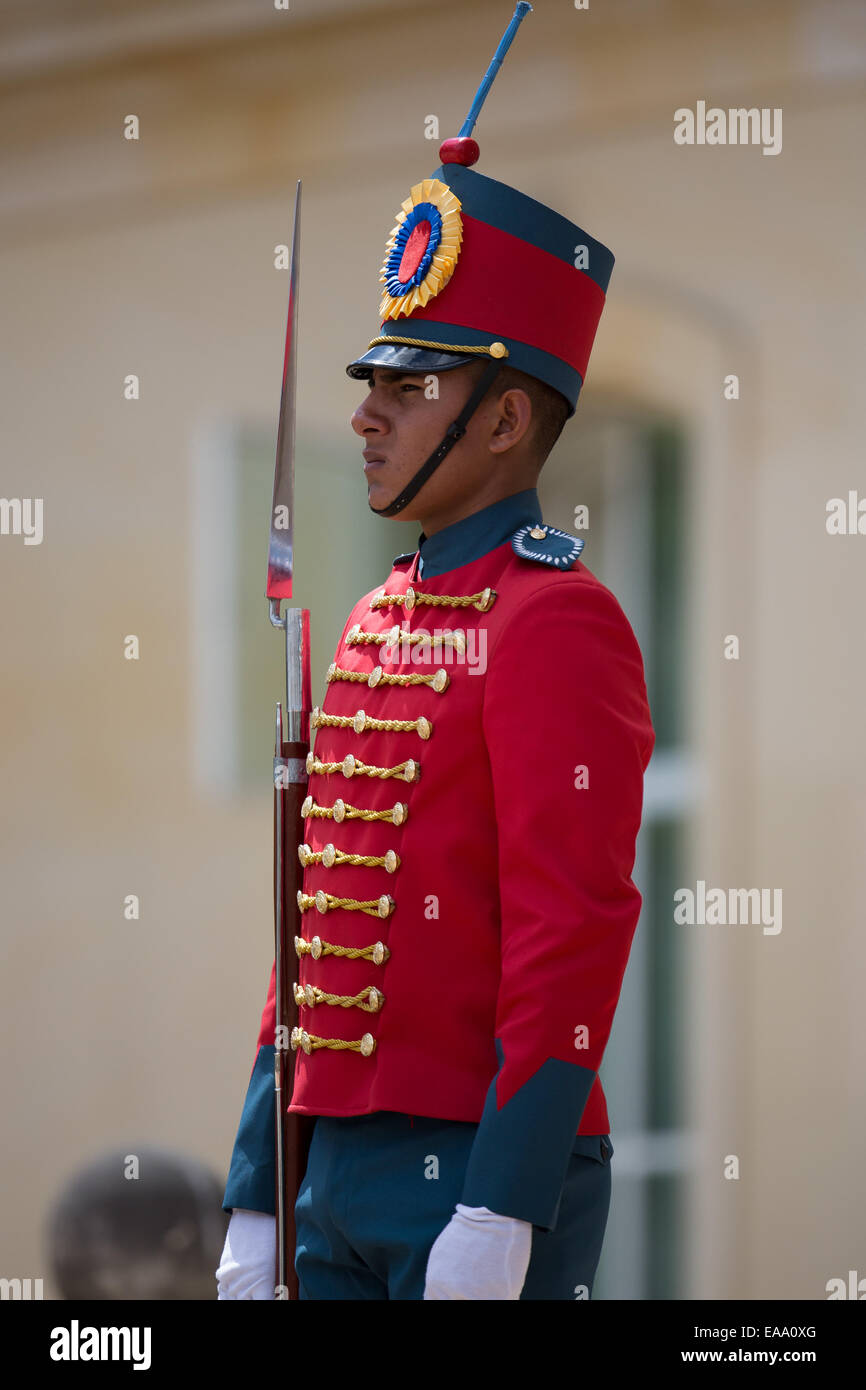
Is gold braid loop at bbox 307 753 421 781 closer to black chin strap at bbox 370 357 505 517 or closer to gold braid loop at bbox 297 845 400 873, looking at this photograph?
gold braid loop at bbox 297 845 400 873

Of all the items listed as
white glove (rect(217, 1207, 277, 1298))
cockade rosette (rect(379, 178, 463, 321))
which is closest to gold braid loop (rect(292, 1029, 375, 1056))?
white glove (rect(217, 1207, 277, 1298))

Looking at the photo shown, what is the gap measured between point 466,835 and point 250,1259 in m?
0.54

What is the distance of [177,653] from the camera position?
151 inches

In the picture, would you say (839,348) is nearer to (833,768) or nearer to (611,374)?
(611,374)

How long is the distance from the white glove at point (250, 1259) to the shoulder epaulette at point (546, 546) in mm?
756

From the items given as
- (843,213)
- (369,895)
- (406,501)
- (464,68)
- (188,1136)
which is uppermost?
(464,68)

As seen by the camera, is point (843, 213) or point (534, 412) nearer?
point (534, 412)

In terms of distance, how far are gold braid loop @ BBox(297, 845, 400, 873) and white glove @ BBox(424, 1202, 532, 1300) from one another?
332mm

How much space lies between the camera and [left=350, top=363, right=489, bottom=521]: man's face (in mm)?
1692

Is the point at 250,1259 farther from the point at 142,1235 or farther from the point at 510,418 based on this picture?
the point at 142,1235

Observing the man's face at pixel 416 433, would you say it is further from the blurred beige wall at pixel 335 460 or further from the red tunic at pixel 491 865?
the blurred beige wall at pixel 335 460

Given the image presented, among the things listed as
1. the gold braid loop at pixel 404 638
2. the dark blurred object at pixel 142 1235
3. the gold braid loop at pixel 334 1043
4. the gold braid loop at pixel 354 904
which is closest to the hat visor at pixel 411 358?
the gold braid loop at pixel 404 638
